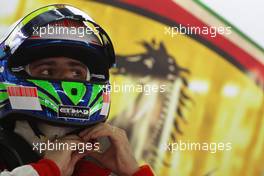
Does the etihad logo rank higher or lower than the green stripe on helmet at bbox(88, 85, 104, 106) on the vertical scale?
lower

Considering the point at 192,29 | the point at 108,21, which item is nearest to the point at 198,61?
the point at 192,29

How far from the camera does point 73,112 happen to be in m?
0.92

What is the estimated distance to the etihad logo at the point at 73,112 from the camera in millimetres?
916
